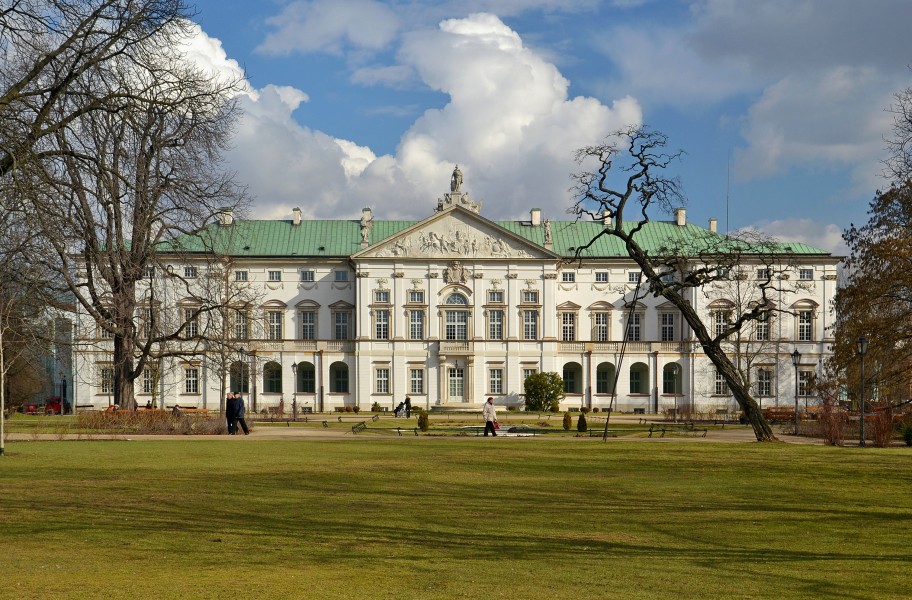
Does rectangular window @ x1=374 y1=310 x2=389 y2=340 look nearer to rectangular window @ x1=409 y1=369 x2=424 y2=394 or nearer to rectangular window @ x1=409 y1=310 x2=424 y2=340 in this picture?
rectangular window @ x1=409 y1=310 x2=424 y2=340

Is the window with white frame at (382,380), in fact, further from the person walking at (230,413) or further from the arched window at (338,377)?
the person walking at (230,413)

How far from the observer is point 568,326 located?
76.5 meters

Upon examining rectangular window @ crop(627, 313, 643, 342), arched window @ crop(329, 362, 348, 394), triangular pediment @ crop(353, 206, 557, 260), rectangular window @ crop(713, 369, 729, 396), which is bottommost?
rectangular window @ crop(713, 369, 729, 396)

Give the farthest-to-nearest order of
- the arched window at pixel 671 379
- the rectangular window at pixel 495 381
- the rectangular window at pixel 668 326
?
the rectangular window at pixel 668 326 < the arched window at pixel 671 379 < the rectangular window at pixel 495 381

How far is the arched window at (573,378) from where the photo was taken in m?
77.2

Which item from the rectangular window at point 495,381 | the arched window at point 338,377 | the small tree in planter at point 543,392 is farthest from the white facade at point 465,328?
the small tree in planter at point 543,392

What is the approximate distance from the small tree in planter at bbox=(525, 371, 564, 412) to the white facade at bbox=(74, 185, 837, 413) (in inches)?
153

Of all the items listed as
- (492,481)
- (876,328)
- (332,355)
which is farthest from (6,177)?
(332,355)

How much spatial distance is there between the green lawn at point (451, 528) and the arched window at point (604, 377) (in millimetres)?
53308

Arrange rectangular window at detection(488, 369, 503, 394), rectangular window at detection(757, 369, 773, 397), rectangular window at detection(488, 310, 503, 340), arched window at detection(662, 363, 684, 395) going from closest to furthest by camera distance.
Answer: rectangular window at detection(488, 369, 503, 394) → rectangular window at detection(488, 310, 503, 340) → rectangular window at detection(757, 369, 773, 397) → arched window at detection(662, 363, 684, 395)

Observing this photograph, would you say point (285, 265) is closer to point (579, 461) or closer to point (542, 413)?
point (542, 413)

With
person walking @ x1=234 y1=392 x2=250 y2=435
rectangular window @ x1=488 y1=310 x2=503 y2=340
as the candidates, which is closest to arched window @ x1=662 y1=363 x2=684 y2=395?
rectangular window @ x1=488 y1=310 x2=503 y2=340

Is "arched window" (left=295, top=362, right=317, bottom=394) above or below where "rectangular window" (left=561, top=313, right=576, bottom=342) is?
below

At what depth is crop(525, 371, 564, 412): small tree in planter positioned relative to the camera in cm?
6969
